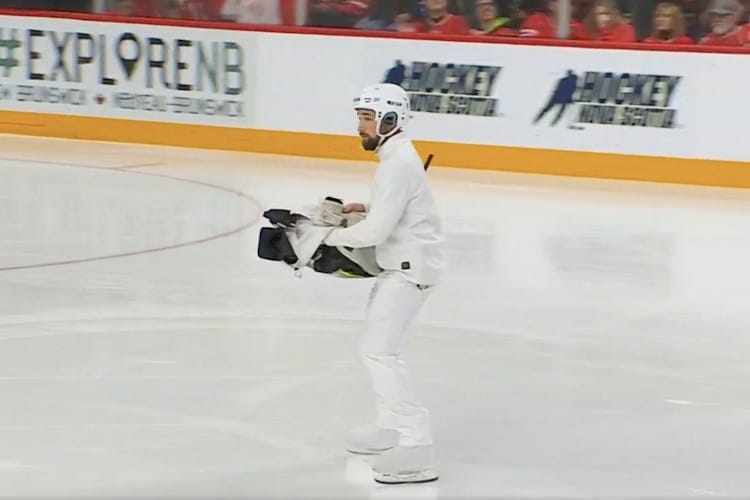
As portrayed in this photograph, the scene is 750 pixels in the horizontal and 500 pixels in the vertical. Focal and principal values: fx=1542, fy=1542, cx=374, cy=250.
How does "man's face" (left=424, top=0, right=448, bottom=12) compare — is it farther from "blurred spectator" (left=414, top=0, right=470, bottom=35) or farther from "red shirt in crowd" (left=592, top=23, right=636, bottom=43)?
"red shirt in crowd" (left=592, top=23, right=636, bottom=43)

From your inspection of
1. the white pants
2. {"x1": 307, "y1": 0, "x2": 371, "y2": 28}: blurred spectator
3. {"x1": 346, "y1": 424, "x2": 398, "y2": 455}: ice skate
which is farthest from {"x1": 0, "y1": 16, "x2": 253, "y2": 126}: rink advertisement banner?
the white pants

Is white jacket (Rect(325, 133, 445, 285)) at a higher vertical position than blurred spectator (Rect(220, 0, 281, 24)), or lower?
lower

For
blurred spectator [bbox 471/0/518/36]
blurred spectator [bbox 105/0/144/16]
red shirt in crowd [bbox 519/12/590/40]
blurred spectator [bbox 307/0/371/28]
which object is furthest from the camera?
blurred spectator [bbox 105/0/144/16]

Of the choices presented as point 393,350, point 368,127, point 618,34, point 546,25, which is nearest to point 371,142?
point 368,127

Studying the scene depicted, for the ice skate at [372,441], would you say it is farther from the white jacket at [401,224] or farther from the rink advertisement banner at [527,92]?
the rink advertisement banner at [527,92]

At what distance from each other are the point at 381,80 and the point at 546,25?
5.35 feet

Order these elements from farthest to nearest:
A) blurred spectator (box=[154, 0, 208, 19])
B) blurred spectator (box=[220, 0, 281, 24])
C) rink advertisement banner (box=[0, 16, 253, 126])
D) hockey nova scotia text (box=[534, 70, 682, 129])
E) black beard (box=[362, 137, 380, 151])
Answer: blurred spectator (box=[154, 0, 208, 19]) → blurred spectator (box=[220, 0, 281, 24]) → rink advertisement banner (box=[0, 16, 253, 126]) → hockey nova scotia text (box=[534, 70, 682, 129]) → black beard (box=[362, 137, 380, 151])

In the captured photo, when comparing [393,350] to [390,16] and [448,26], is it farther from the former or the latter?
[390,16]

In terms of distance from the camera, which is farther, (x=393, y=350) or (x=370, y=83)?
(x=370, y=83)

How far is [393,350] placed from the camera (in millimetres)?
4812

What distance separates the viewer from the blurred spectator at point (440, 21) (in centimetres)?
1456

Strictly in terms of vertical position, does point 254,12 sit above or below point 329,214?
above

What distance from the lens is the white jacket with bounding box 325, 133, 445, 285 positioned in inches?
185

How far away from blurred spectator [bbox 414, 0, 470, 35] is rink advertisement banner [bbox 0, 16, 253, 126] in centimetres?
181
